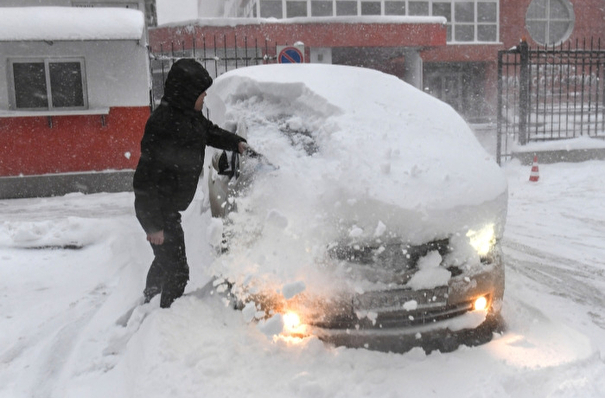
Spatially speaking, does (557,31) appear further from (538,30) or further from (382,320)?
(382,320)

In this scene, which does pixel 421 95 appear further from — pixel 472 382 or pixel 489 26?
pixel 489 26

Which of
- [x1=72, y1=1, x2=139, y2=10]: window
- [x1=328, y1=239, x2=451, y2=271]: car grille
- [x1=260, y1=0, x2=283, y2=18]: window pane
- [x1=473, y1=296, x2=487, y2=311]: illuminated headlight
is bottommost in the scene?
[x1=473, y1=296, x2=487, y2=311]: illuminated headlight

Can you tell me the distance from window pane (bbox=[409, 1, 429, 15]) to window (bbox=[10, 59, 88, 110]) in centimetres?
2001

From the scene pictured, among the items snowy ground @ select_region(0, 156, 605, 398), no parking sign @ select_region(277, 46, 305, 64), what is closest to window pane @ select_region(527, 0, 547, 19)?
no parking sign @ select_region(277, 46, 305, 64)

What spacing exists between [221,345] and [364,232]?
1.13 m

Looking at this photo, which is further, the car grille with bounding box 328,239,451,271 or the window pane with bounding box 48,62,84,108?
the window pane with bounding box 48,62,84,108

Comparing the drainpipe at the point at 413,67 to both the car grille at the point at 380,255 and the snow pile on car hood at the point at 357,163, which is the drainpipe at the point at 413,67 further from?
the car grille at the point at 380,255

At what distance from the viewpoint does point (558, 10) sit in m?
31.1

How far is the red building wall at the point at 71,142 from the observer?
10.6 m

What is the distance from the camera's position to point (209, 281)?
448cm

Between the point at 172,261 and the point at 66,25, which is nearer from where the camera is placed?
the point at 172,261

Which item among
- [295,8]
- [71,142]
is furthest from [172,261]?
[295,8]

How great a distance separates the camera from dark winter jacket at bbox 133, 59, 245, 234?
389cm

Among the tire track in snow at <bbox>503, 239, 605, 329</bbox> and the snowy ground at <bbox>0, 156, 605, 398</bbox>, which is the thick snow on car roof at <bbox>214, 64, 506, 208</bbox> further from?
the tire track in snow at <bbox>503, 239, 605, 329</bbox>
